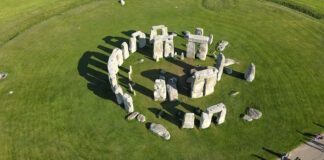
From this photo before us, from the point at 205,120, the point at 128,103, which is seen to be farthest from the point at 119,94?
the point at 205,120

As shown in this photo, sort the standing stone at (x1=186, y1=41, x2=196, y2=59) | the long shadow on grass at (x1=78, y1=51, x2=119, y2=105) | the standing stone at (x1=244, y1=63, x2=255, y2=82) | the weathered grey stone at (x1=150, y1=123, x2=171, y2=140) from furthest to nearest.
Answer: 1. the standing stone at (x1=186, y1=41, x2=196, y2=59)
2. the standing stone at (x1=244, y1=63, x2=255, y2=82)
3. the long shadow on grass at (x1=78, y1=51, x2=119, y2=105)
4. the weathered grey stone at (x1=150, y1=123, x2=171, y2=140)

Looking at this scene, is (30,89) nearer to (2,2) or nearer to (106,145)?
(106,145)

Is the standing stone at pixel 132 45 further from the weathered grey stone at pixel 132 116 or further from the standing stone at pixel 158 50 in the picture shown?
the weathered grey stone at pixel 132 116

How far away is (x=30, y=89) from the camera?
1162 inches

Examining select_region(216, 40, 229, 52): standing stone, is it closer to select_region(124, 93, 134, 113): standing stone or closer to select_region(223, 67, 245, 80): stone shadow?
select_region(223, 67, 245, 80): stone shadow

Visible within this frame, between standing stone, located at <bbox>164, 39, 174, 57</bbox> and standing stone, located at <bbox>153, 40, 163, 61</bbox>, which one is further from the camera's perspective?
standing stone, located at <bbox>164, 39, 174, 57</bbox>

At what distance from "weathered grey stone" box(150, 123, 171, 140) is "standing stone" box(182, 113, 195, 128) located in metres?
1.76

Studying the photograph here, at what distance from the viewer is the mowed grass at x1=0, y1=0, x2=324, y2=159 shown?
23.9m

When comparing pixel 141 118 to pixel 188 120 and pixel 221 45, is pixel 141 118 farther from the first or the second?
pixel 221 45

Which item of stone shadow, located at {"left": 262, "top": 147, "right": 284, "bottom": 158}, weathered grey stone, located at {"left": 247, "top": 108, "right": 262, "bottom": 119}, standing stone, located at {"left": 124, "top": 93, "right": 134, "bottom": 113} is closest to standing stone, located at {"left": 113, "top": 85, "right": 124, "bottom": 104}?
standing stone, located at {"left": 124, "top": 93, "right": 134, "bottom": 113}

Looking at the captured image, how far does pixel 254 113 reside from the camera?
1040 inches

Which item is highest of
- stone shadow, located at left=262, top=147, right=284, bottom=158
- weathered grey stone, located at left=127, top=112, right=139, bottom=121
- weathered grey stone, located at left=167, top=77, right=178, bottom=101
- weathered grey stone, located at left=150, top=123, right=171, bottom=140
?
weathered grey stone, located at left=167, top=77, right=178, bottom=101

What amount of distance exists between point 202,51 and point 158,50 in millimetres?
5298

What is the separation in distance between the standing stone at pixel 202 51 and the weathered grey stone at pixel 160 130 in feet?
38.5
